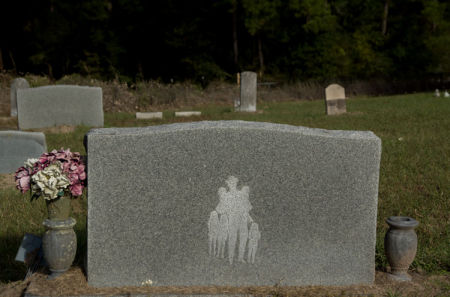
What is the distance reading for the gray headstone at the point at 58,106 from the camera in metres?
13.9

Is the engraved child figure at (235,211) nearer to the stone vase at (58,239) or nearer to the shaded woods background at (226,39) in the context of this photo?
the stone vase at (58,239)

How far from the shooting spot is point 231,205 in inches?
166

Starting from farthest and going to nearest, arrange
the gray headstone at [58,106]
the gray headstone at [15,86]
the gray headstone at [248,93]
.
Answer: the gray headstone at [248,93] < the gray headstone at [15,86] < the gray headstone at [58,106]

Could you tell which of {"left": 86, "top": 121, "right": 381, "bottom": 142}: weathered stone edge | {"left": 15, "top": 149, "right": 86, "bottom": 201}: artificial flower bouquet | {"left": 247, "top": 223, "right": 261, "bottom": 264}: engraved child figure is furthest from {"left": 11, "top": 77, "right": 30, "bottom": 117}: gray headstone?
{"left": 247, "top": 223, "right": 261, "bottom": 264}: engraved child figure

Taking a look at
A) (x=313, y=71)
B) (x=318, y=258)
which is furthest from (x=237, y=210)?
(x=313, y=71)

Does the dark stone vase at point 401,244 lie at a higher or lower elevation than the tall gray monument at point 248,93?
lower

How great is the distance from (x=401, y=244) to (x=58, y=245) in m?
2.64

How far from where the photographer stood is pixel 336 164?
166 inches

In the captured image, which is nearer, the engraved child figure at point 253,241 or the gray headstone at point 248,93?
the engraved child figure at point 253,241

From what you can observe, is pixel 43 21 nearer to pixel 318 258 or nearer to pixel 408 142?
pixel 408 142

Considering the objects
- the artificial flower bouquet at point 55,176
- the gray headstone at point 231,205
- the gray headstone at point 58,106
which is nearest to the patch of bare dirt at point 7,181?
the artificial flower bouquet at point 55,176

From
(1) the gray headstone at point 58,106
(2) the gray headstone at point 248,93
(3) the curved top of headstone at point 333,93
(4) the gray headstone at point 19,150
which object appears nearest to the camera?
(4) the gray headstone at point 19,150

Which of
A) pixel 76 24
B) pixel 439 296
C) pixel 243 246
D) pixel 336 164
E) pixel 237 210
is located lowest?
pixel 439 296

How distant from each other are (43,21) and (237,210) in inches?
1474
